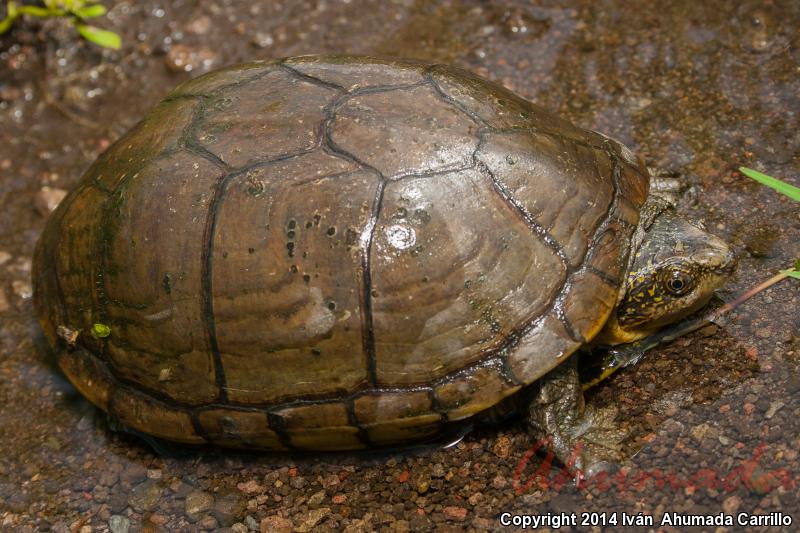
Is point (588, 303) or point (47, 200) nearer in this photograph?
point (588, 303)

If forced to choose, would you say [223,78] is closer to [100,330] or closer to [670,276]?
[100,330]

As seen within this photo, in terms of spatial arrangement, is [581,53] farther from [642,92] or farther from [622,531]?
[622,531]

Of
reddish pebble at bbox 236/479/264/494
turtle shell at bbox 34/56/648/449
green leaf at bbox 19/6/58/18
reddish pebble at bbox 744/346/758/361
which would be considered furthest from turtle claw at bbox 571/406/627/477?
green leaf at bbox 19/6/58/18

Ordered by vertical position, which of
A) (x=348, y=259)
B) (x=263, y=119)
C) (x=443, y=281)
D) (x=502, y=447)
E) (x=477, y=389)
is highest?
(x=263, y=119)

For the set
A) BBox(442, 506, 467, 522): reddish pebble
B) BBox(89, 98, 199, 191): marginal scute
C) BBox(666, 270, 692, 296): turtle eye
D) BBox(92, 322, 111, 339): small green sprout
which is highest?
BBox(89, 98, 199, 191): marginal scute

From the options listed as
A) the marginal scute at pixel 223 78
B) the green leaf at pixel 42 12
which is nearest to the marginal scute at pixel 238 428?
the marginal scute at pixel 223 78

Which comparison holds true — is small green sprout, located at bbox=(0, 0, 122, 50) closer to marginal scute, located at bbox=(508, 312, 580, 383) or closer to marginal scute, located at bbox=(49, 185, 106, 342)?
marginal scute, located at bbox=(49, 185, 106, 342)

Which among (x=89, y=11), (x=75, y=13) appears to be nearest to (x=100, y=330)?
(x=89, y=11)
